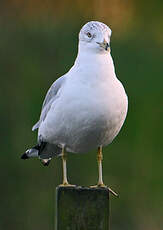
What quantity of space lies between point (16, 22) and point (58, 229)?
4082mm

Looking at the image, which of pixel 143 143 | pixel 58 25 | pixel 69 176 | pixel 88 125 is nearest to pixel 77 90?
pixel 88 125

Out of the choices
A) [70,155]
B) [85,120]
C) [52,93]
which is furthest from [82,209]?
[70,155]

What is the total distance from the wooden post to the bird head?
60 cm

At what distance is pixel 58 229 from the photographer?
2.51 meters

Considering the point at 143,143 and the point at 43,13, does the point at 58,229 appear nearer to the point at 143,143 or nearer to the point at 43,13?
the point at 143,143

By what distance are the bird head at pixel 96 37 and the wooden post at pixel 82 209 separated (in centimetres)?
60

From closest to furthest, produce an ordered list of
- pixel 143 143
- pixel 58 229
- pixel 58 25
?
pixel 58 229, pixel 143 143, pixel 58 25

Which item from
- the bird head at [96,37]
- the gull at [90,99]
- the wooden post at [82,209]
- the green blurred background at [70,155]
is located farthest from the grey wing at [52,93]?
the green blurred background at [70,155]

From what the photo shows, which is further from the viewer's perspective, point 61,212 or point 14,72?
point 14,72

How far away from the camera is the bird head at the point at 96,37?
2.85 m

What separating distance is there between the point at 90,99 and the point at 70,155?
2612 millimetres

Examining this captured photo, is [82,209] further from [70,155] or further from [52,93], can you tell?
[70,155]

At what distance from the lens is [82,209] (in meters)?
2.52

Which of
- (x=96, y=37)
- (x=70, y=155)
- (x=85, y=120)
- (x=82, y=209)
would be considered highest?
(x=96, y=37)
